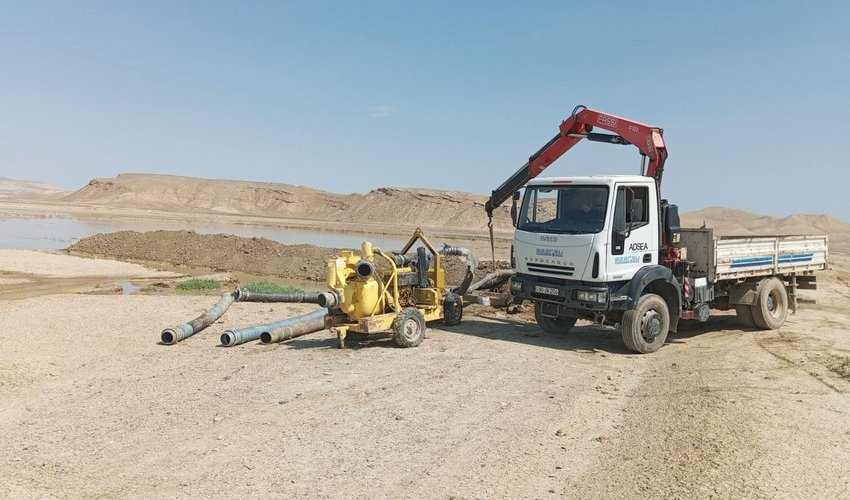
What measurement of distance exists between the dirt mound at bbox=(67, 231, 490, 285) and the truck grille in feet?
35.6

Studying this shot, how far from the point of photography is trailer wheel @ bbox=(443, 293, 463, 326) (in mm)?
12336

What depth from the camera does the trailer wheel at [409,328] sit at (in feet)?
33.9

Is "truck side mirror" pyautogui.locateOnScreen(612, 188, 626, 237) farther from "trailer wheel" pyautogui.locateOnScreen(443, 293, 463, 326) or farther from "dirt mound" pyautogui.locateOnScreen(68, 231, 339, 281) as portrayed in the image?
"dirt mound" pyautogui.locateOnScreen(68, 231, 339, 281)

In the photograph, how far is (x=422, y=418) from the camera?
6953 mm

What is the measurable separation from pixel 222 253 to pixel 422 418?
75.9 feet

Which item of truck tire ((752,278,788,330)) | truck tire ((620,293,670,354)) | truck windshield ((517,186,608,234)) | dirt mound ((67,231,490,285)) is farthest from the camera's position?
dirt mound ((67,231,490,285))

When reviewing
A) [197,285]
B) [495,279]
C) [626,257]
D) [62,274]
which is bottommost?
[197,285]

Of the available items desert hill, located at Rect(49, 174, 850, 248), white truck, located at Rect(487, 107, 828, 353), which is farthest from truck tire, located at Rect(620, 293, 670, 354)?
desert hill, located at Rect(49, 174, 850, 248)

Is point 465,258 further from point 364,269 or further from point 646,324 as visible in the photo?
point 646,324

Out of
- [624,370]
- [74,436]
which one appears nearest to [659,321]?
[624,370]

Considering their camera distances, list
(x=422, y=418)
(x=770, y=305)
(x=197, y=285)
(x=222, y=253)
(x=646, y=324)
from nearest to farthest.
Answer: (x=422, y=418) → (x=646, y=324) → (x=770, y=305) → (x=197, y=285) → (x=222, y=253)

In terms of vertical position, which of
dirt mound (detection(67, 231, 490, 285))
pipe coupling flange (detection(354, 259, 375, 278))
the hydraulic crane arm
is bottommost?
dirt mound (detection(67, 231, 490, 285))

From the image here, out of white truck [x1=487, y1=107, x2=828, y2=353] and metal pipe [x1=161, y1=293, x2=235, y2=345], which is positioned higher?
white truck [x1=487, y1=107, x2=828, y2=353]

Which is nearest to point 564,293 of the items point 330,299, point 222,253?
point 330,299
